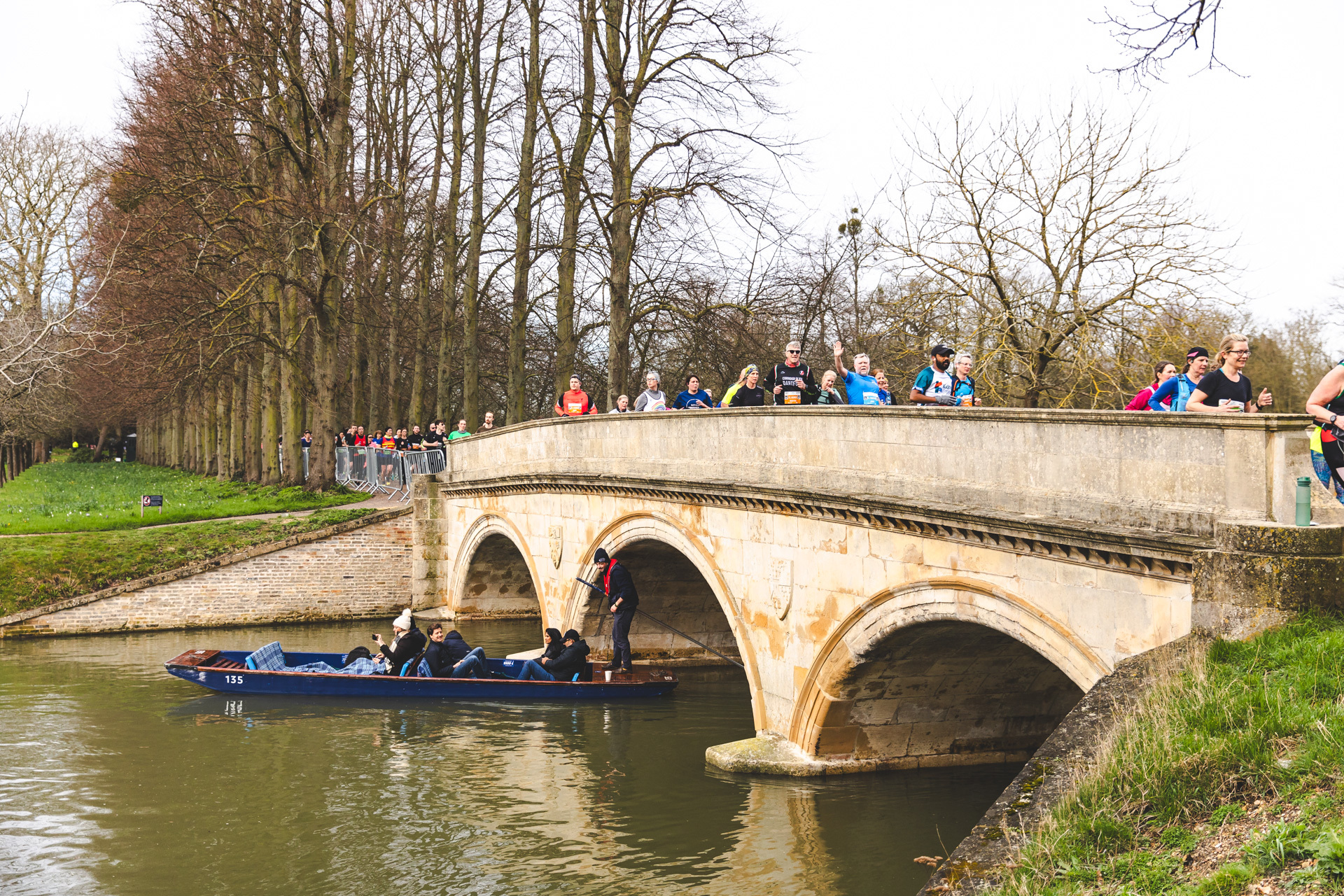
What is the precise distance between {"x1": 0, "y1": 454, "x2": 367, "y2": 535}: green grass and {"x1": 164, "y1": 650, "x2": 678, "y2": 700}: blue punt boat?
28.6 feet

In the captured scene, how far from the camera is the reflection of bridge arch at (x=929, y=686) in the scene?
8359 millimetres

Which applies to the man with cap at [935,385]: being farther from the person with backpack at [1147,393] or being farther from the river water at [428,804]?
the river water at [428,804]

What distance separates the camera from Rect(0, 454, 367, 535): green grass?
72.2 ft

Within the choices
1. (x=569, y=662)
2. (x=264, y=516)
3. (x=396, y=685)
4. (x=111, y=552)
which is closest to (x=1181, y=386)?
(x=569, y=662)

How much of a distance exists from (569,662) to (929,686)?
5398mm

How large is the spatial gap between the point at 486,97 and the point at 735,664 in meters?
12.5

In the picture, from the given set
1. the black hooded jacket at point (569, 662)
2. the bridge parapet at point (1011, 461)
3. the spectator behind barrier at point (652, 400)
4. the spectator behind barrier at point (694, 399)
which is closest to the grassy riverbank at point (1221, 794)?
the bridge parapet at point (1011, 461)

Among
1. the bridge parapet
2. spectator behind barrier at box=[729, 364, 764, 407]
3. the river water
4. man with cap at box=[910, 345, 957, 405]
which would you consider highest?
spectator behind barrier at box=[729, 364, 764, 407]

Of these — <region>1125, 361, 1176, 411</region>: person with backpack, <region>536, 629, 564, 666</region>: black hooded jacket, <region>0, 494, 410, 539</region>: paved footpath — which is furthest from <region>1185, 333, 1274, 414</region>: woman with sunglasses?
<region>0, 494, 410, 539</region>: paved footpath

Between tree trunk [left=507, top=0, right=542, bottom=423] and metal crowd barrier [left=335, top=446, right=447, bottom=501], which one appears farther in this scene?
metal crowd barrier [left=335, top=446, right=447, bottom=501]

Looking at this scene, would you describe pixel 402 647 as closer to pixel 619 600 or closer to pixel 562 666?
pixel 562 666

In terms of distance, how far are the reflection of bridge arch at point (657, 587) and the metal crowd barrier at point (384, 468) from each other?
674 cm

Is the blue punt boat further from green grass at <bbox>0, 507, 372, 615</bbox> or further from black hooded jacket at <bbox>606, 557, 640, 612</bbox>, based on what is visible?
green grass at <bbox>0, 507, 372, 615</bbox>

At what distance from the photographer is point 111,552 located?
784 inches
